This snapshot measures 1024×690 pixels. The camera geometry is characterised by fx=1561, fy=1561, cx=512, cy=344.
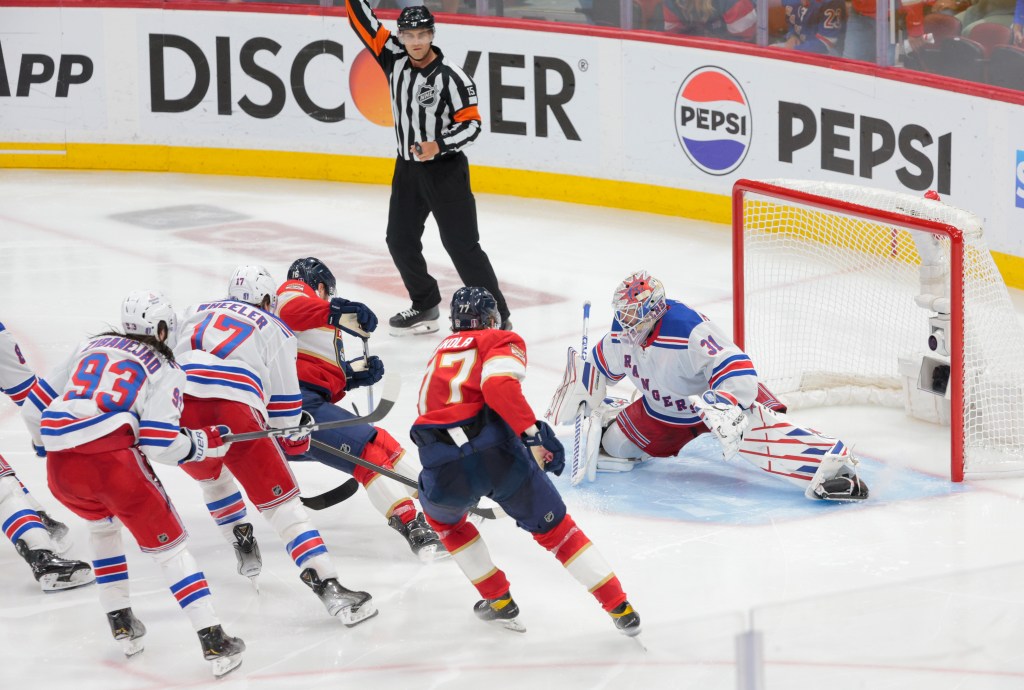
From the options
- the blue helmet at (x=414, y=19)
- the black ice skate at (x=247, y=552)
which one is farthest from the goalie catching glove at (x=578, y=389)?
the blue helmet at (x=414, y=19)

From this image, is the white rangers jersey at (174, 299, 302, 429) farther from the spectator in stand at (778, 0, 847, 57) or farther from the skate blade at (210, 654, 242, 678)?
the spectator in stand at (778, 0, 847, 57)

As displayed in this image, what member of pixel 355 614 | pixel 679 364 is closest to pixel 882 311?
pixel 679 364

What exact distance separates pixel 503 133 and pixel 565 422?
14.7ft

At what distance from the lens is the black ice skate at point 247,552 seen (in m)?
4.59

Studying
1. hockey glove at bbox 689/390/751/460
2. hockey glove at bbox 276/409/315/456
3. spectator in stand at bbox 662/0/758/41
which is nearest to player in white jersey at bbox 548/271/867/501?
hockey glove at bbox 689/390/751/460

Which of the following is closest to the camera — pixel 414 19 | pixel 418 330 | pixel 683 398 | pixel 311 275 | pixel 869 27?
pixel 311 275

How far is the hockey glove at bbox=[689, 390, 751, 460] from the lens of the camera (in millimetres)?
4773

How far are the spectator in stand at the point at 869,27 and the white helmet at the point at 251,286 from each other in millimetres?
4281

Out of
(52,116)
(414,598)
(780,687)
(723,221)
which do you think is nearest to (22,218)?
(52,116)

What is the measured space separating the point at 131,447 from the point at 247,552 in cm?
77

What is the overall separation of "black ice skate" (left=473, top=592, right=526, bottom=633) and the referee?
263cm

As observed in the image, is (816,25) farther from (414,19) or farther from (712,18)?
(414,19)

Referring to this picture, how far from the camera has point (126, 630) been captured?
13.5 ft

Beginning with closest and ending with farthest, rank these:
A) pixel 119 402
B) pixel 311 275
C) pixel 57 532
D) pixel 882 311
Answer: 1. pixel 119 402
2. pixel 57 532
3. pixel 311 275
4. pixel 882 311
